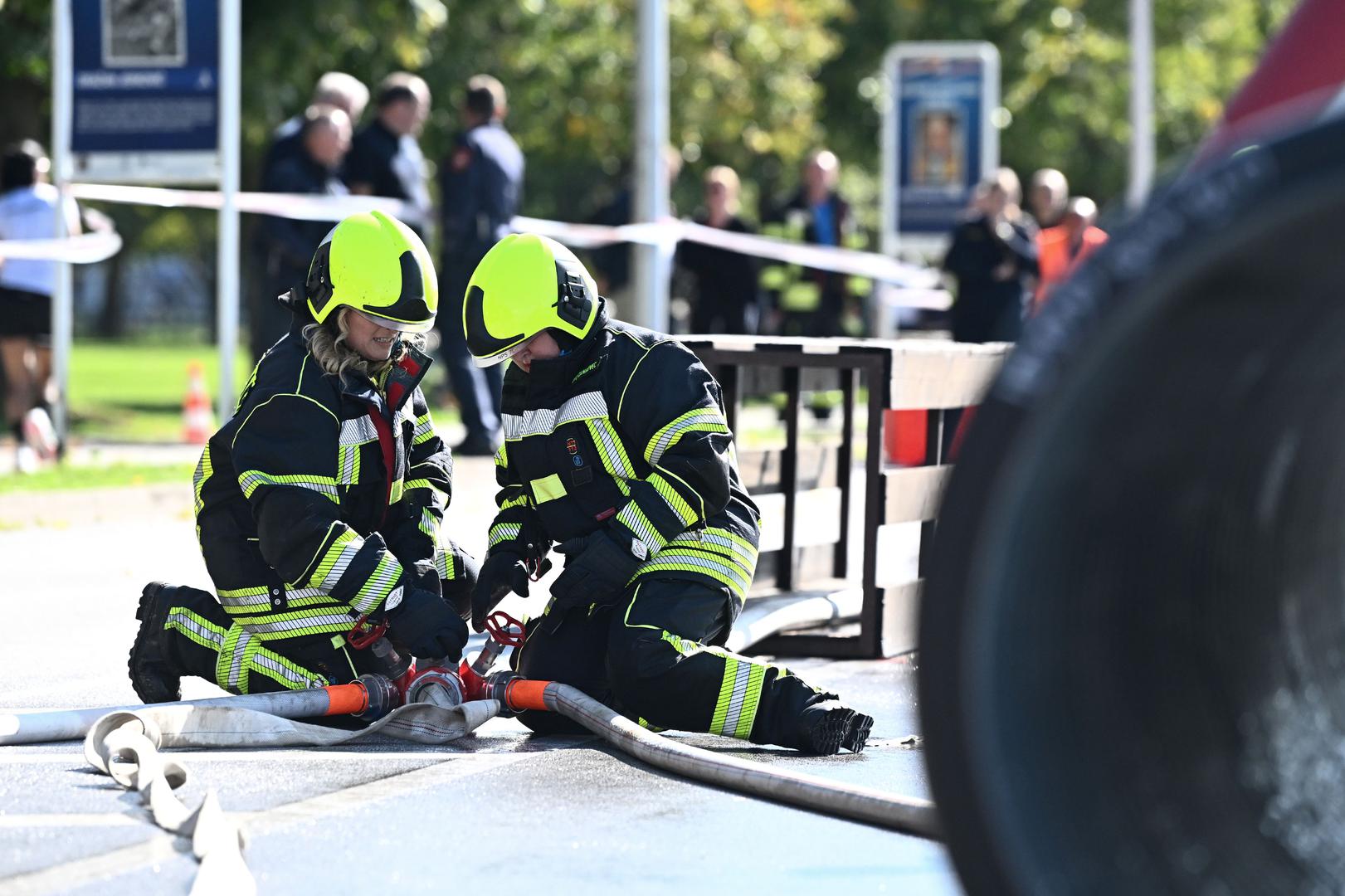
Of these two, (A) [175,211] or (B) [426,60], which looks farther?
(A) [175,211]

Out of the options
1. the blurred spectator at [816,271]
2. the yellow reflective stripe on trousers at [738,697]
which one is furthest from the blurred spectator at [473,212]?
the yellow reflective stripe on trousers at [738,697]

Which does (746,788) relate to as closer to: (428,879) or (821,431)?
(428,879)

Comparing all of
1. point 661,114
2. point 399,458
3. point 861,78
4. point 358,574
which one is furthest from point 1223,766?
point 861,78

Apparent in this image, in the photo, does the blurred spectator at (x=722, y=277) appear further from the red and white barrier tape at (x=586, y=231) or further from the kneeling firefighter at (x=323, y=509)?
the kneeling firefighter at (x=323, y=509)


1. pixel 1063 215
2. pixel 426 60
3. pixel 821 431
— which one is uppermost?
pixel 426 60

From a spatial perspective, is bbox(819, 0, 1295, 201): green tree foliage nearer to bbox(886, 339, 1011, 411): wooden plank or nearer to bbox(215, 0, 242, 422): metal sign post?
bbox(215, 0, 242, 422): metal sign post

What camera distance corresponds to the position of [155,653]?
239 inches

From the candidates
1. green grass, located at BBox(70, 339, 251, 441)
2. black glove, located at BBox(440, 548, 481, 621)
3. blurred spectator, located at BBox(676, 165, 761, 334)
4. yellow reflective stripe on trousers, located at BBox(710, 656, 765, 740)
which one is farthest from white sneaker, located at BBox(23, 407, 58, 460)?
yellow reflective stripe on trousers, located at BBox(710, 656, 765, 740)

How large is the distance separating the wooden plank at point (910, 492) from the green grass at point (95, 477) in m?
5.17

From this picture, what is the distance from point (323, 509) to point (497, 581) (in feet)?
1.81

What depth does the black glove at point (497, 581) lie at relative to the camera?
593 centimetres

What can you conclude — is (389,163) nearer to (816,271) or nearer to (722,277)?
(722,277)

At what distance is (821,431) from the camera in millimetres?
17922

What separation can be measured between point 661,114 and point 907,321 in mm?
7035
